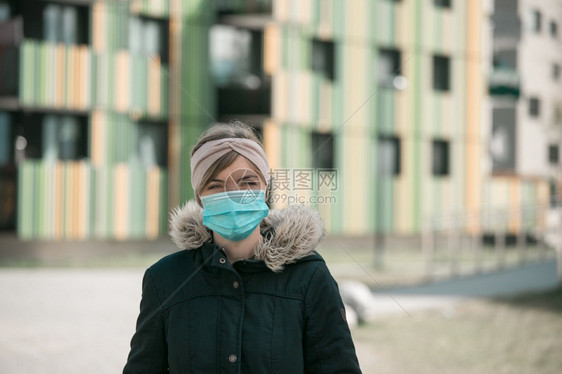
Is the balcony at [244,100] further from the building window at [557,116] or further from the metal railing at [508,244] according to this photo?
the building window at [557,116]

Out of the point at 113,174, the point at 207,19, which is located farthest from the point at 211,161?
the point at 207,19

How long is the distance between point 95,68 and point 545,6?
30.7 m

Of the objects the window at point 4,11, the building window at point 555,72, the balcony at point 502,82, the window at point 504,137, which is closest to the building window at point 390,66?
the balcony at point 502,82

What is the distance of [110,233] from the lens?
781 inches

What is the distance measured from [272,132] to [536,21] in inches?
1012

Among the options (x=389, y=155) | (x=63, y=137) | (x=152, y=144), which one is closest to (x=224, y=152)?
(x=63, y=137)

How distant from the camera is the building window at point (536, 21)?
138 feet

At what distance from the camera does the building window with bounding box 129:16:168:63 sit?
67.2 feet

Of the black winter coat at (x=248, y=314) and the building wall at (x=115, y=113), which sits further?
the building wall at (x=115, y=113)

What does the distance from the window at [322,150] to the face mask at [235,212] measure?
66.9ft

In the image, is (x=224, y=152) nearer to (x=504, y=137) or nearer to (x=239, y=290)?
(x=239, y=290)

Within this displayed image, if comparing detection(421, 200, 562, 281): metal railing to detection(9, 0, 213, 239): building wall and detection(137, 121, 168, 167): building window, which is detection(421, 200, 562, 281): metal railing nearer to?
detection(9, 0, 213, 239): building wall

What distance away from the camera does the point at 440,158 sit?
83.8 feet

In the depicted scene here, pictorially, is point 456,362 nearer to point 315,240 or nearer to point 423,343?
point 423,343
